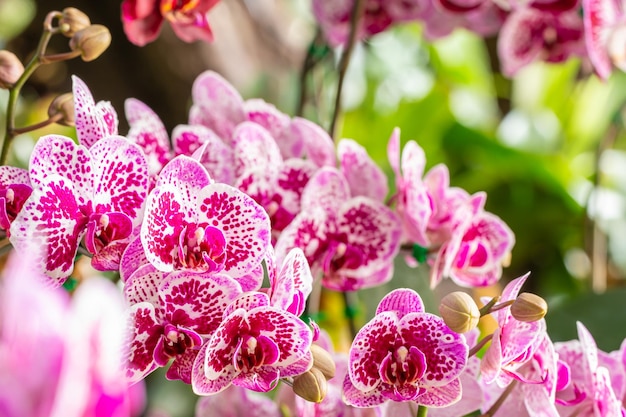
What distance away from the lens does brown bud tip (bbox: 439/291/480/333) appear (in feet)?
0.93

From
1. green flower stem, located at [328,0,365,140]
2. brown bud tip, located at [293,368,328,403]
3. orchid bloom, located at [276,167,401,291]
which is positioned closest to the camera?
brown bud tip, located at [293,368,328,403]


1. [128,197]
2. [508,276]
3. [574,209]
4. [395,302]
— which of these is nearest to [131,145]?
[128,197]

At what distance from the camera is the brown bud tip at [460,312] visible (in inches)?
11.2

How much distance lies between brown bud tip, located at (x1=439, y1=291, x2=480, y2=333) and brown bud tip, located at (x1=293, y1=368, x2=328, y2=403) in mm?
53

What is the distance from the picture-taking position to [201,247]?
296 millimetres

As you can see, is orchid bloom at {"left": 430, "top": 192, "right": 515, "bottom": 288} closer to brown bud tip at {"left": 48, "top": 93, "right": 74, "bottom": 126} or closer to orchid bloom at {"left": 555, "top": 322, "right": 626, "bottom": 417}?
orchid bloom at {"left": 555, "top": 322, "right": 626, "bottom": 417}

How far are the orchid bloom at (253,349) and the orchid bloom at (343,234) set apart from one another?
0.28 feet

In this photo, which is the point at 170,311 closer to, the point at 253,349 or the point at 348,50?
the point at 253,349

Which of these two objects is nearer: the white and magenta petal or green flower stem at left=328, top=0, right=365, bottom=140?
the white and magenta petal

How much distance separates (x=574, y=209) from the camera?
1.04m

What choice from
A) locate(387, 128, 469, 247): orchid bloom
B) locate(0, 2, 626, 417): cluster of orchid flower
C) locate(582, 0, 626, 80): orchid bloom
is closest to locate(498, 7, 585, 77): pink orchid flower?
locate(582, 0, 626, 80): orchid bloom

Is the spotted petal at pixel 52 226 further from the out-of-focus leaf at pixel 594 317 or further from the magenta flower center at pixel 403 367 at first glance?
the out-of-focus leaf at pixel 594 317

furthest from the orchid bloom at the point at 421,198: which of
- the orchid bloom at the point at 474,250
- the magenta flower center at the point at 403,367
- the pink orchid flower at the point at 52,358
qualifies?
the pink orchid flower at the point at 52,358

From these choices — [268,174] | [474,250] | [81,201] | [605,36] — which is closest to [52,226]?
[81,201]
